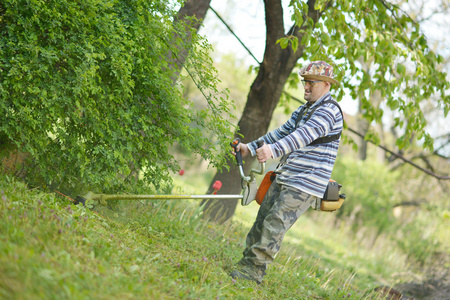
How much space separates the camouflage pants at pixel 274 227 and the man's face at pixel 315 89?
901 millimetres

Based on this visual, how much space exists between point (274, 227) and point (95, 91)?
1.99m

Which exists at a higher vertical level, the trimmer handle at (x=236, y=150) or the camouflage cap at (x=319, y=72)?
the camouflage cap at (x=319, y=72)

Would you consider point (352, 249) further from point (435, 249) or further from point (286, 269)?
point (286, 269)

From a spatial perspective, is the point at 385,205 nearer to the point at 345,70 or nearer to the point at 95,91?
the point at 345,70

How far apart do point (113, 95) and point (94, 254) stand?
159 cm

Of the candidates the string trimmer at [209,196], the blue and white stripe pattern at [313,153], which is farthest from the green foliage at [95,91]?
the blue and white stripe pattern at [313,153]

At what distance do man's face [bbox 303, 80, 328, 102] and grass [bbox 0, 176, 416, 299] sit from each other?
1.82 meters

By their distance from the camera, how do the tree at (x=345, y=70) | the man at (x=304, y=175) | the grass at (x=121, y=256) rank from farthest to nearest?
the tree at (x=345, y=70) → the man at (x=304, y=175) → the grass at (x=121, y=256)

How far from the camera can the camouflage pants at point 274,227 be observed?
4.02 m

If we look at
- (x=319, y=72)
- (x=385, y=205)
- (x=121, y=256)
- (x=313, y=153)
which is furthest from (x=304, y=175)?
(x=385, y=205)

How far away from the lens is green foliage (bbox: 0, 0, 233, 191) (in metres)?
3.64

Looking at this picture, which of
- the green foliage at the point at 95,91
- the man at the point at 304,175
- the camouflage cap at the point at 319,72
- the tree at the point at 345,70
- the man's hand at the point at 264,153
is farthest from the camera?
the tree at the point at 345,70

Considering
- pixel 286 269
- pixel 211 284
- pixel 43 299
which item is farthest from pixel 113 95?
pixel 286 269

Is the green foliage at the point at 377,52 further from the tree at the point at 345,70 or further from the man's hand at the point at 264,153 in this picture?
the man's hand at the point at 264,153
